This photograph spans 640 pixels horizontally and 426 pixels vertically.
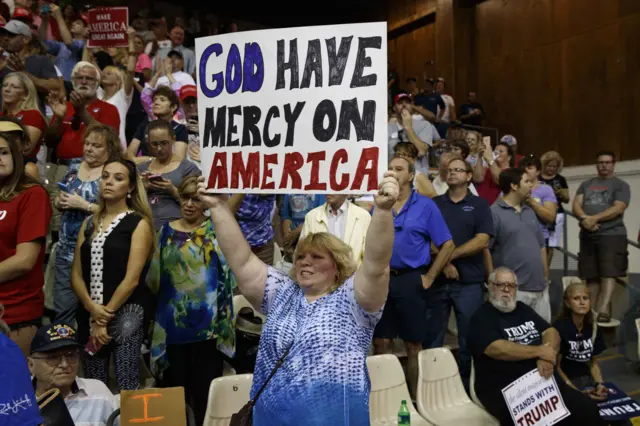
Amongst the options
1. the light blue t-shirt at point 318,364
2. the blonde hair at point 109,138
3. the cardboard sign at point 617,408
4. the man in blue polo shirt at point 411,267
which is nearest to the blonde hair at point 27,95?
the blonde hair at point 109,138

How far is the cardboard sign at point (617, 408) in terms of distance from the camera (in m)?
4.31

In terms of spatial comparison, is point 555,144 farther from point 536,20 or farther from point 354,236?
point 354,236

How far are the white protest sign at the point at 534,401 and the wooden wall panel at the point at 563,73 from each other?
7776 mm

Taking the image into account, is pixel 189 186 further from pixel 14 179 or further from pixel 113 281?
pixel 14 179

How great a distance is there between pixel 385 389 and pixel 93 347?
1.64 m

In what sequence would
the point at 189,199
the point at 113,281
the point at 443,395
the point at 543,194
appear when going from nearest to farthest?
the point at 113,281 → the point at 189,199 → the point at 443,395 → the point at 543,194

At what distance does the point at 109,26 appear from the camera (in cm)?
653

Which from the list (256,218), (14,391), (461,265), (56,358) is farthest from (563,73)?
(14,391)

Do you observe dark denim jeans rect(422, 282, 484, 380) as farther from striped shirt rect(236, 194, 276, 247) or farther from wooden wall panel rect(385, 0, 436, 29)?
wooden wall panel rect(385, 0, 436, 29)

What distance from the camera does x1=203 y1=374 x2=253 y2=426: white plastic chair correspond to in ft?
10.8

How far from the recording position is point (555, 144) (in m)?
12.3

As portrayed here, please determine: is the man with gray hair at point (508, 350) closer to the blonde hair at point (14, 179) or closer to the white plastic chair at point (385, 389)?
the white plastic chair at point (385, 389)

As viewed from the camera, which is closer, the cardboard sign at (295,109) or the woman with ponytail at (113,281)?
the cardboard sign at (295,109)

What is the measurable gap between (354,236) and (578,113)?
888 cm
